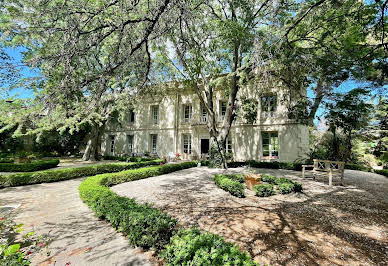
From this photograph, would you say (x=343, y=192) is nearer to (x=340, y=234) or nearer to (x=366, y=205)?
(x=366, y=205)

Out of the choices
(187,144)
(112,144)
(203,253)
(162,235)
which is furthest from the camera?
(112,144)

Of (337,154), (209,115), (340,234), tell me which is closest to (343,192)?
(340,234)

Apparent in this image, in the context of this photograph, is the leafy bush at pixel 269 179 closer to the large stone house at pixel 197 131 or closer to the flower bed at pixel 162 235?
the flower bed at pixel 162 235

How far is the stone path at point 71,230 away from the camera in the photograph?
8.04 feet

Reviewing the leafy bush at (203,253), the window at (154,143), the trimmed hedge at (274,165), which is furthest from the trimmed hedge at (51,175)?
the window at (154,143)

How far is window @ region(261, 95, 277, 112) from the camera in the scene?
1371 centimetres

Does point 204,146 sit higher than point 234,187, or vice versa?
point 204,146

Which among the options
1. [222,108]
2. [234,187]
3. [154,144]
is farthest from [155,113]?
[234,187]

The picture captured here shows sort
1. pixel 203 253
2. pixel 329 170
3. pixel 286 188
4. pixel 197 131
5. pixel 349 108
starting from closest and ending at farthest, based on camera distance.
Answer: pixel 203 253 < pixel 286 188 < pixel 329 170 < pixel 349 108 < pixel 197 131

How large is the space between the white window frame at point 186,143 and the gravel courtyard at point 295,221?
1090 cm

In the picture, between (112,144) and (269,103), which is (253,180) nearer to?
(269,103)

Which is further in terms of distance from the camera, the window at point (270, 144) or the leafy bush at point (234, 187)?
the window at point (270, 144)

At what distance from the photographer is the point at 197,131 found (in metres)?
16.4

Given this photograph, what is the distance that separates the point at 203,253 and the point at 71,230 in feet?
9.53
